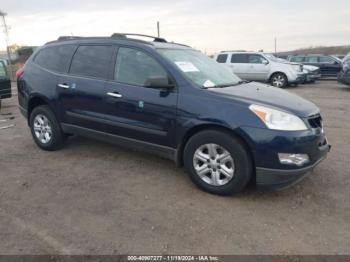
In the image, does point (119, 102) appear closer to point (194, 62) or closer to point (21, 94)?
point (194, 62)

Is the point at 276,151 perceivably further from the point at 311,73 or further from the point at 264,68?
the point at 311,73

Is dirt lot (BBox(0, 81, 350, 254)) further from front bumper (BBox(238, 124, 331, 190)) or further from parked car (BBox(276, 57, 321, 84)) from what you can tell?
parked car (BBox(276, 57, 321, 84))

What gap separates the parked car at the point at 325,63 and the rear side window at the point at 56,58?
1759 cm

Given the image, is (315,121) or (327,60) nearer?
(315,121)

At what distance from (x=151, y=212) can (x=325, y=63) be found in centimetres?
1894

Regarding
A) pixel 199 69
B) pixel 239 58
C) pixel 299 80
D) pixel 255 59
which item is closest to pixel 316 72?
pixel 299 80

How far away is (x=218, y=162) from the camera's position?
150 inches

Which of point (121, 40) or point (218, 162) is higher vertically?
point (121, 40)

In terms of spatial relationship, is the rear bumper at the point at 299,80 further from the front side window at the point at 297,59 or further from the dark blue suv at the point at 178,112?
the dark blue suv at the point at 178,112

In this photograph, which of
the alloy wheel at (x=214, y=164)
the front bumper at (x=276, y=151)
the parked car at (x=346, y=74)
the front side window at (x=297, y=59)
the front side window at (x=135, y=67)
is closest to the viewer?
the front bumper at (x=276, y=151)

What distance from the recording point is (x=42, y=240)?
3.04m

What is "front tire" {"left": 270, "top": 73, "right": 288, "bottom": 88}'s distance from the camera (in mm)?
15805

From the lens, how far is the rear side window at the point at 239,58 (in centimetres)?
1631

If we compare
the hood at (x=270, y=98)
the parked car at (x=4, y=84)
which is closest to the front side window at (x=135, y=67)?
the hood at (x=270, y=98)
